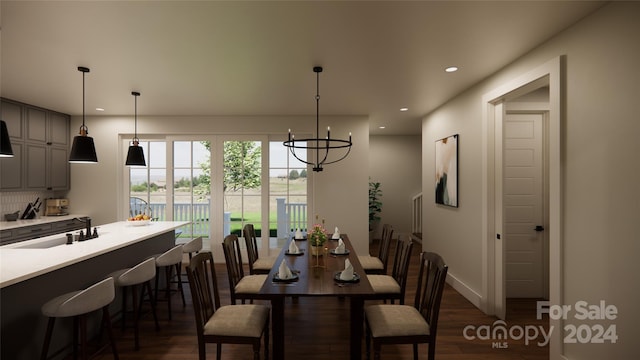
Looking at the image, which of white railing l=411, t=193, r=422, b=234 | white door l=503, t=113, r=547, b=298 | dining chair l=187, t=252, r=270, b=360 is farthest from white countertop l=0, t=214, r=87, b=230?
white railing l=411, t=193, r=422, b=234

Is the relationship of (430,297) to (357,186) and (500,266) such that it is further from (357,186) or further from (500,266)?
(357,186)

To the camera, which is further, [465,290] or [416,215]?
[416,215]

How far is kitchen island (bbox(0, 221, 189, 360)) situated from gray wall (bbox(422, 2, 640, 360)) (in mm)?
3654

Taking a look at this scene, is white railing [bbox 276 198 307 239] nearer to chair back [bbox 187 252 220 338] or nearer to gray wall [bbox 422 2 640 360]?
chair back [bbox 187 252 220 338]

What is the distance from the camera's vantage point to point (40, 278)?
86.3 inches

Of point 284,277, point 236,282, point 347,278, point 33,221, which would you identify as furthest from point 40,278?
point 33,221

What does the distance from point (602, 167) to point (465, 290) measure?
7.60 feet

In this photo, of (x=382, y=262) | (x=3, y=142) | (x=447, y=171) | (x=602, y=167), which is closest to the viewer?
(x=602, y=167)

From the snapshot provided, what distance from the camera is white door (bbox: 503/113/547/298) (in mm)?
3602

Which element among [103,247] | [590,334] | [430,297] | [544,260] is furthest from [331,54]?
[544,260]

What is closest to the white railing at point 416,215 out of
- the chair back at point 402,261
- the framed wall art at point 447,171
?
the framed wall art at point 447,171

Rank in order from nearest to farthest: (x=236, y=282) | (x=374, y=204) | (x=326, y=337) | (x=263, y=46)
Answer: (x=263, y=46) < (x=326, y=337) < (x=236, y=282) < (x=374, y=204)

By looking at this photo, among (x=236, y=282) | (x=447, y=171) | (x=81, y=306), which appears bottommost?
(x=236, y=282)

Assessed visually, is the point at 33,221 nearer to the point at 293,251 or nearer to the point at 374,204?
the point at 293,251
